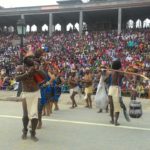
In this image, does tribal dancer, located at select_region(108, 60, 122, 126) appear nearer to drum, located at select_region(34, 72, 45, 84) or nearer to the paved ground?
the paved ground

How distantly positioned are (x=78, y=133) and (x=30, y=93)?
1.63 metres

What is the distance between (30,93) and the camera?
898 cm

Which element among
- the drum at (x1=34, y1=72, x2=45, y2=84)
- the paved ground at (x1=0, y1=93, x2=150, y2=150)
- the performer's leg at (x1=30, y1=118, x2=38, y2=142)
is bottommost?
the paved ground at (x1=0, y1=93, x2=150, y2=150)

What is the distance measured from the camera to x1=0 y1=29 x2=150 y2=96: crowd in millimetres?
24922

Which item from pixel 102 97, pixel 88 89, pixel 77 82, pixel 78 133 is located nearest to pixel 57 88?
pixel 77 82

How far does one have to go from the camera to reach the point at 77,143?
346 inches

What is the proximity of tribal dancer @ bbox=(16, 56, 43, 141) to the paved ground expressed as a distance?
1.46 ft

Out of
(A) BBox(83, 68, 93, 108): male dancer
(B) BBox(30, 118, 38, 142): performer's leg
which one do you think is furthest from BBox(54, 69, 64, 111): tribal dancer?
(B) BBox(30, 118, 38, 142): performer's leg

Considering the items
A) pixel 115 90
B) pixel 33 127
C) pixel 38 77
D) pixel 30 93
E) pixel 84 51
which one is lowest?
pixel 33 127

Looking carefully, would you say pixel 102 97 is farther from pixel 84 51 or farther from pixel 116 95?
pixel 84 51

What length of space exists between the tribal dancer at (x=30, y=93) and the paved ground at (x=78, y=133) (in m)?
0.44

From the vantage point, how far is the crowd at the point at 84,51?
24.9m

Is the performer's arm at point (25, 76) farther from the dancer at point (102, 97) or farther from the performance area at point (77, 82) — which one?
the dancer at point (102, 97)

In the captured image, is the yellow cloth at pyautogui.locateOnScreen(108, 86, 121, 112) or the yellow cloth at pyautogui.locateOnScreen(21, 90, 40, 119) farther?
the yellow cloth at pyautogui.locateOnScreen(108, 86, 121, 112)
